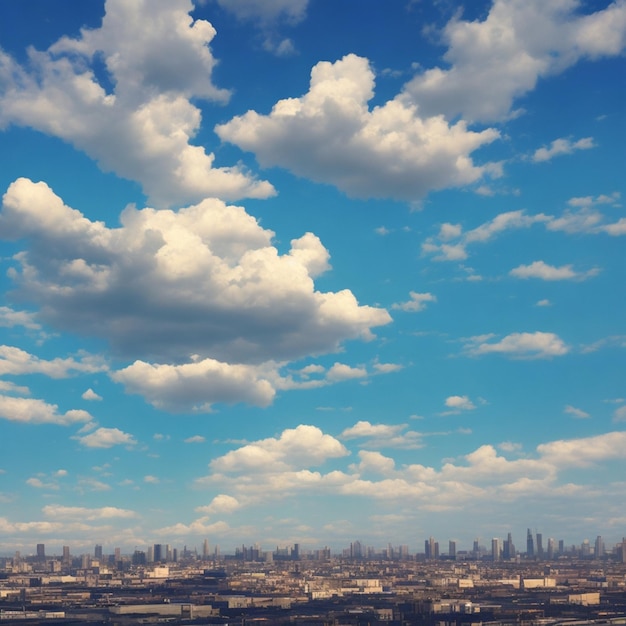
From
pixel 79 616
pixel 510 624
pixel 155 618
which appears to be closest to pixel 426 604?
pixel 510 624

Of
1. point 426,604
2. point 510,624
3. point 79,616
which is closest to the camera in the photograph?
point 510,624

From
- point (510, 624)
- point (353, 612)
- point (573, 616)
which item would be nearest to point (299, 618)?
point (353, 612)

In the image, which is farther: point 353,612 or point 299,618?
point 353,612

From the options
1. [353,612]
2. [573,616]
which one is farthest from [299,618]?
[573,616]

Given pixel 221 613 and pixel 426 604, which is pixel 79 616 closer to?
pixel 221 613

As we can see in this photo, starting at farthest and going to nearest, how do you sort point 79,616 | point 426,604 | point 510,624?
point 426,604, point 79,616, point 510,624

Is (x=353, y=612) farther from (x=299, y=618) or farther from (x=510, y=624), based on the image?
(x=510, y=624)

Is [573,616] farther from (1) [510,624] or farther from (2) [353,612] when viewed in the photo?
(2) [353,612]

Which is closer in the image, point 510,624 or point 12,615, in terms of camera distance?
point 510,624
